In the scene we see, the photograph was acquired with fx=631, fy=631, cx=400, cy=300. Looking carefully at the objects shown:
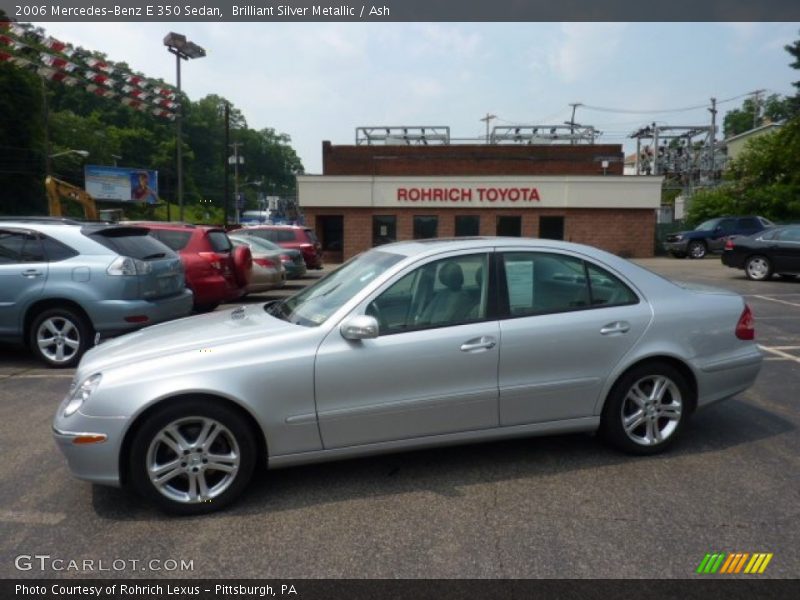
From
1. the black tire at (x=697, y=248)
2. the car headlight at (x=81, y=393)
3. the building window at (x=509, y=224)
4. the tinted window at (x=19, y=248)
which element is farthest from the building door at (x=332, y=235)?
the car headlight at (x=81, y=393)

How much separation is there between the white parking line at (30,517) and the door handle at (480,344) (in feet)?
8.05

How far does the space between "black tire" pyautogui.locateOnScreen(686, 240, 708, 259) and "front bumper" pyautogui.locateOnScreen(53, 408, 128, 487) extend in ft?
94.1

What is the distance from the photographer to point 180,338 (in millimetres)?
3846

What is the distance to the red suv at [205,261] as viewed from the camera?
9.67m

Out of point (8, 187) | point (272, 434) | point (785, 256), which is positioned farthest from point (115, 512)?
point (8, 187)

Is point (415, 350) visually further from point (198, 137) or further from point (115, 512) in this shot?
point (198, 137)

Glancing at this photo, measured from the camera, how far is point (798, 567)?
290 cm

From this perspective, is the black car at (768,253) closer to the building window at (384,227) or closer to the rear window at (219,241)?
the rear window at (219,241)

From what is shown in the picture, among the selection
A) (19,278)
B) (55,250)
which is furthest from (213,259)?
(19,278)

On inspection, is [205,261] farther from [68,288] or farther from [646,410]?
[646,410]

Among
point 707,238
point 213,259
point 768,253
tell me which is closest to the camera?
point 213,259

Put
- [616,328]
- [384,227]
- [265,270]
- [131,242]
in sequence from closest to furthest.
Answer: [616,328], [131,242], [265,270], [384,227]

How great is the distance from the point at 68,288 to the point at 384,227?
24109 mm
